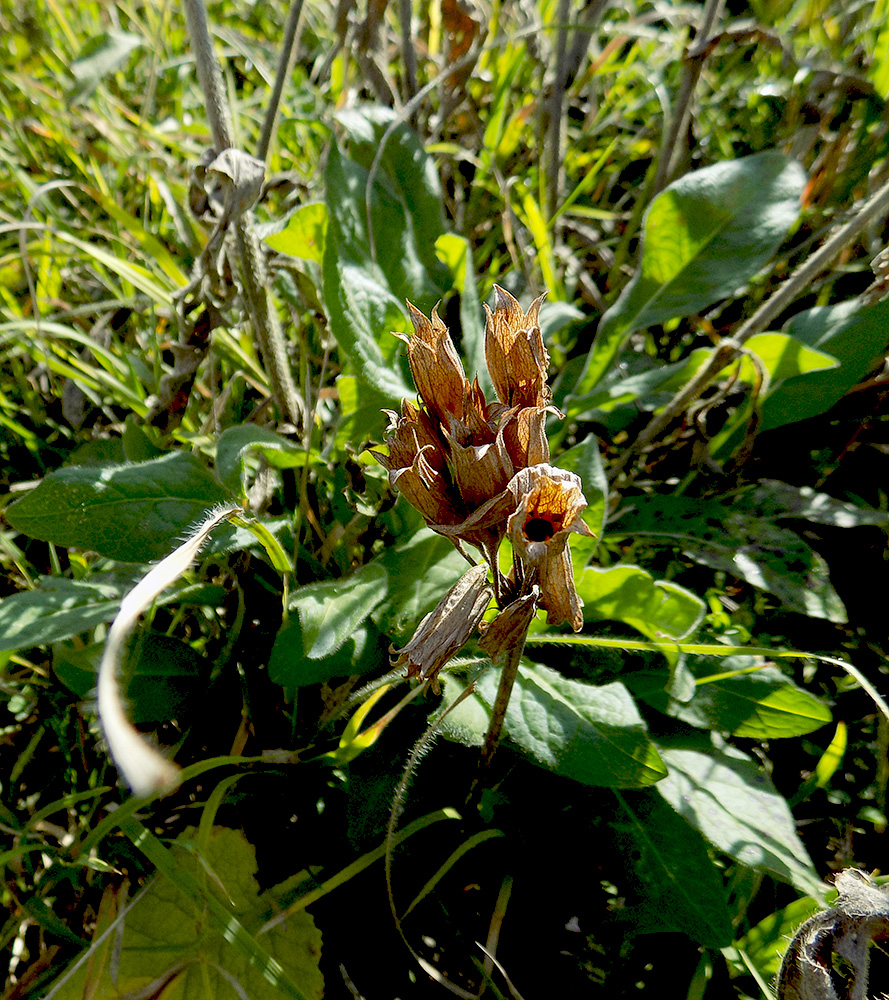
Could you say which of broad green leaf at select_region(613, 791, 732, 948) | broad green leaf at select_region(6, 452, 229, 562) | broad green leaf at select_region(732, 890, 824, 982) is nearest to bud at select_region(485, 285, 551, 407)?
broad green leaf at select_region(6, 452, 229, 562)

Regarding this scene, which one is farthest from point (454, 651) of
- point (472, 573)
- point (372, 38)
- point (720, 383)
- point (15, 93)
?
point (15, 93)

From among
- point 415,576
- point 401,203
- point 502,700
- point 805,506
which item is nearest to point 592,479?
point 415,576

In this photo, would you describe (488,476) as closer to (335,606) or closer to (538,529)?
(538,529)

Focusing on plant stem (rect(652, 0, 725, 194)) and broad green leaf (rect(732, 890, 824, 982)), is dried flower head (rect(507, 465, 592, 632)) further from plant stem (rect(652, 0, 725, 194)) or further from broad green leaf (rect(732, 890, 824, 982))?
plant stem (rect(652, 0, 725, 194))

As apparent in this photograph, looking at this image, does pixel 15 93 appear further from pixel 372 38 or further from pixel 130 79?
pixel 372 38

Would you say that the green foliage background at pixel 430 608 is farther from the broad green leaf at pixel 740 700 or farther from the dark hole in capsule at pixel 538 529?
the dark hole in capsule at pixel 538 529

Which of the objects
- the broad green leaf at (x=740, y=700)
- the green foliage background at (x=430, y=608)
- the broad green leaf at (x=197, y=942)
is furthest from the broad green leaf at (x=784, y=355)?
the broad green leaf at (x=197, y=942)
